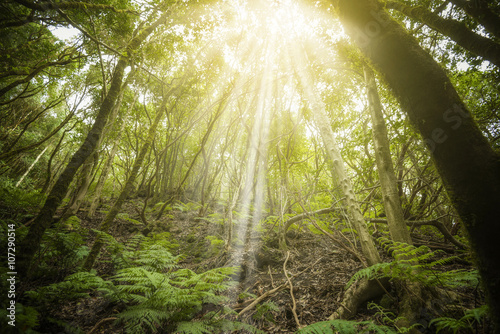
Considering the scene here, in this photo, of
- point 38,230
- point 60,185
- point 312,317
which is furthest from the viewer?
point 60,185

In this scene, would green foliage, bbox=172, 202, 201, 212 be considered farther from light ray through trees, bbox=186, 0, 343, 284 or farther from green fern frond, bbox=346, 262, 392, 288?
green fern frond, bbox=346, 262, 392, 288

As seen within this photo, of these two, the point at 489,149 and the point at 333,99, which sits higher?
the point at 333,99

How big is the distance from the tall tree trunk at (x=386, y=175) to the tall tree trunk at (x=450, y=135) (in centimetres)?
220

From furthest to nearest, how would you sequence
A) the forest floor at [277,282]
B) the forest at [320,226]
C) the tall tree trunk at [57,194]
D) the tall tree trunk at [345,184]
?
the tall tree trunk at [57,194]
the tall tree trunk at [345,184]
the forest floor at [277,282]
the forest at [320,226]

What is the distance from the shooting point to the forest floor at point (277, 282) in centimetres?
287

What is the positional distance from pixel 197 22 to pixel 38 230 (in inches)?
270

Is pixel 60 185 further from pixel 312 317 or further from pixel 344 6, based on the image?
pixel 344 6

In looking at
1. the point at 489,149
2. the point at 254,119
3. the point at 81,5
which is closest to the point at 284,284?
the point at 489,149

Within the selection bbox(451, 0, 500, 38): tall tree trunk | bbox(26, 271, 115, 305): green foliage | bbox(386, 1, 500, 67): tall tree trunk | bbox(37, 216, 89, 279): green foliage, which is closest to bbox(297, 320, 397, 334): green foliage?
bbox(26, 271, 115, 305): green foliage

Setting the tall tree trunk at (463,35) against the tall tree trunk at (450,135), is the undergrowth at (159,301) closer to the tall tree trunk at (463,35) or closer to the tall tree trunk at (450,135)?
the tall tree trunk at (450,135)

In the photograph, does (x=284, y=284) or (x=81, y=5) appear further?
(x=81, y=5)

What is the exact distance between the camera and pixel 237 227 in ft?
23.9

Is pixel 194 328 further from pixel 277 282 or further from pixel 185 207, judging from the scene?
pixel 185 207

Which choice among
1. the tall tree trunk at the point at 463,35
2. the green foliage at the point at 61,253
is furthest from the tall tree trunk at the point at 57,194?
the tall tree trunk at the point at 463,35
